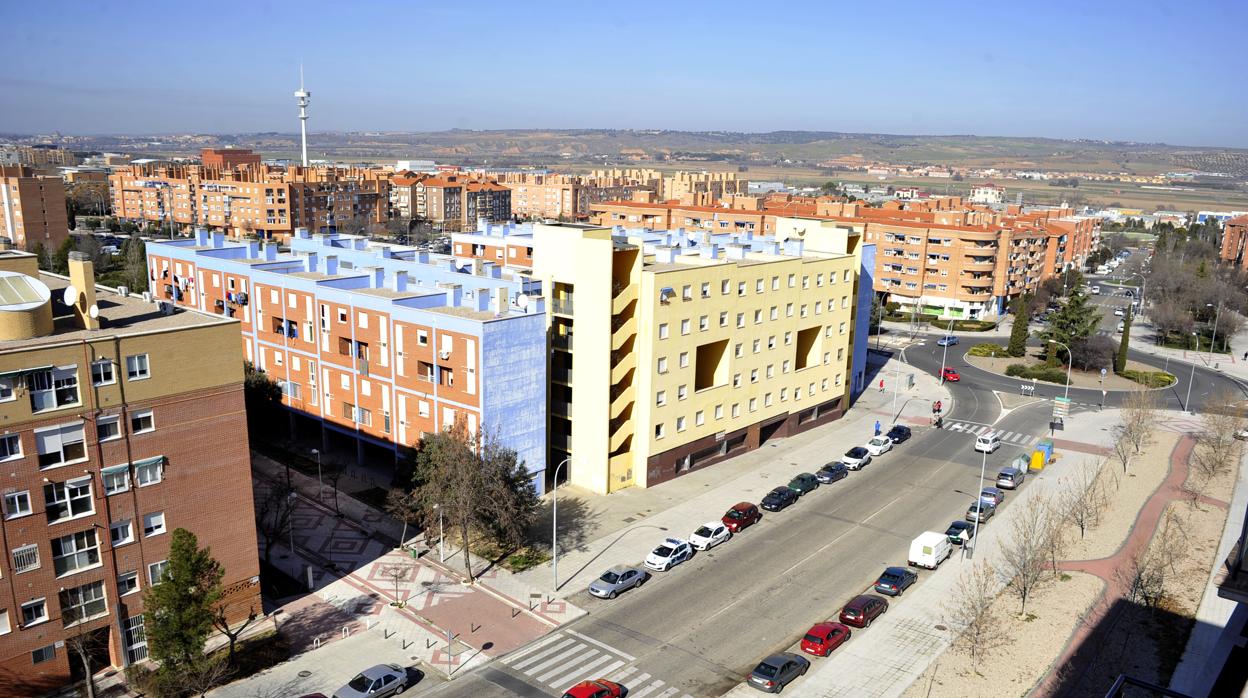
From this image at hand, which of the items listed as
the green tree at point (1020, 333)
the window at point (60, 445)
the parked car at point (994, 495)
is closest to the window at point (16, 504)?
the window at point (60, 445)

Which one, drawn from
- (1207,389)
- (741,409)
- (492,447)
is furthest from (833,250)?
(1207,389)

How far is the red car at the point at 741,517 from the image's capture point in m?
41.3

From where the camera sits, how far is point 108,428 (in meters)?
→ 27.1

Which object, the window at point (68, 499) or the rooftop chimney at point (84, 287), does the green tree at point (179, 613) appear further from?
the rooftop chimney at point (84, 287)

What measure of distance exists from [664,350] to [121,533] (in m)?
26.3

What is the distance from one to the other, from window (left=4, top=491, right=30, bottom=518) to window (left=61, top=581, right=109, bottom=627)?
9.79ft

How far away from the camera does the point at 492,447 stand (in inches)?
1465

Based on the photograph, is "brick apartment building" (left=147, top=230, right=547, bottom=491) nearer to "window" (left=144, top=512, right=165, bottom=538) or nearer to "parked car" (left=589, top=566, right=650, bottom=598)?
"parked car" (left=589, top=566, right=650, bottom=598)

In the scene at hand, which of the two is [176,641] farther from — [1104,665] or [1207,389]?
[1207,389]

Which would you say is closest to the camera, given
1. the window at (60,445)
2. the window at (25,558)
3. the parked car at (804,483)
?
the window at (25,558)

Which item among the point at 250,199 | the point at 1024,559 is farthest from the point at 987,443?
the point at 250,199

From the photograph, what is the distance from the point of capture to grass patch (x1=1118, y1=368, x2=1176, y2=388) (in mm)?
73375

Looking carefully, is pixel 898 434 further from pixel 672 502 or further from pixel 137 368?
pixel 137 368

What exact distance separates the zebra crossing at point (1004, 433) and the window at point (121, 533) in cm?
5085
